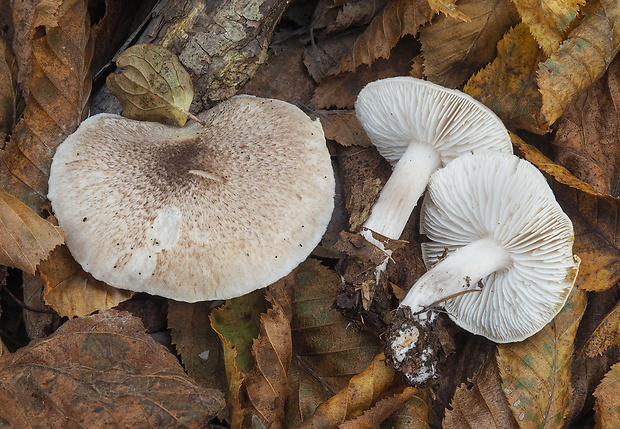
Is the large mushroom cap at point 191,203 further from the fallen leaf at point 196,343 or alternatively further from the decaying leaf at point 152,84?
the fallen leaf at point 196,343

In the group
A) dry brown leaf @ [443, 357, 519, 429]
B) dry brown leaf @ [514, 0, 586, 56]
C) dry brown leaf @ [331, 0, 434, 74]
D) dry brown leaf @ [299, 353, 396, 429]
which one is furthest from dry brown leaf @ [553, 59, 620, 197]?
dry brown leaf @ [299, 353, 396, 429]

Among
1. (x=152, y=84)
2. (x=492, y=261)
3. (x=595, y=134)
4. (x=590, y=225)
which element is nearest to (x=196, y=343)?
(x=152, y=84)

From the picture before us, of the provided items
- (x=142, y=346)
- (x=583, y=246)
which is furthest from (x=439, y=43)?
(x=142, y=346)

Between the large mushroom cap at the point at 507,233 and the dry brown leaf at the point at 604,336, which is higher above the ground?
the large mushroom cap at the point at 507,233

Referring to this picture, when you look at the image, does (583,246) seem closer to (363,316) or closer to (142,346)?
(363,316)

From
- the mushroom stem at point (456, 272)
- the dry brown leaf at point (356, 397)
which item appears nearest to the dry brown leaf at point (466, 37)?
the mushroom stem at point (456, 272)

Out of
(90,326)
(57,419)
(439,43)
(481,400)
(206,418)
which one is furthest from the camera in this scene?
(439,43)

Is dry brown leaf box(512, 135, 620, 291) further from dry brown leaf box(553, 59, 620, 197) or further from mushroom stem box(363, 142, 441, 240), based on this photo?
mushroom stem box(363, 142, 441, 240)
